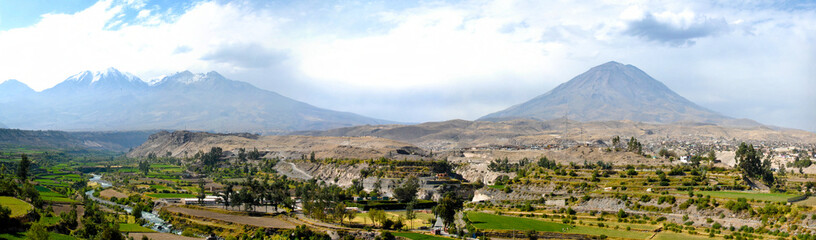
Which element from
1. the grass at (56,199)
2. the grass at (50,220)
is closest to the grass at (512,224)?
the grass at (50,220)

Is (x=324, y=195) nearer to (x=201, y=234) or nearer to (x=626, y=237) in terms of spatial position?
(x=201, y=234)

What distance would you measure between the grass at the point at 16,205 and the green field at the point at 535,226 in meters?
44.3

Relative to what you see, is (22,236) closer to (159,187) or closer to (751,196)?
(159,187)

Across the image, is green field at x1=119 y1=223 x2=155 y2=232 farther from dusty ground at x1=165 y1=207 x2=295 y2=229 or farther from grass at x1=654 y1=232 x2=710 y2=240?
grass at x1=654 y1=232 x2=710 y2=240

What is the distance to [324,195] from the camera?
3164 inches

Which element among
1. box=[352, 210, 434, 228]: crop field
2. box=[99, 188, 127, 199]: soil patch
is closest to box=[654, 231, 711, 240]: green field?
box=[352, 210, 434, 228]: crop field

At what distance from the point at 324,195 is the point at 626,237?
38.3 metres

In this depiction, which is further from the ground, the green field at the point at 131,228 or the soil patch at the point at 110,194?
the soil patch at the point at 110,194

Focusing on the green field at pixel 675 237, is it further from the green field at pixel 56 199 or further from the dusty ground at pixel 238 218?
the green field at pixel 56 199

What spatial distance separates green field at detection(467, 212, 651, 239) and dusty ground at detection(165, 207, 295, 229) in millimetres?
21391

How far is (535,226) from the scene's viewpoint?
64375 millimetres

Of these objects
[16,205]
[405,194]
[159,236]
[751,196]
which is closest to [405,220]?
[405,194]

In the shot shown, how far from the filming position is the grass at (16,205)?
58812 mm

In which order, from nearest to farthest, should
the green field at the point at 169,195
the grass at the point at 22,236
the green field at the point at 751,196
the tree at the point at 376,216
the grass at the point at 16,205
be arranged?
the grass at the point at 22,236 < the grass at the point at 16,205 < the green field at the point at 751,196 < the tree at the point at 376,216 < the green field at the point at 169,195
